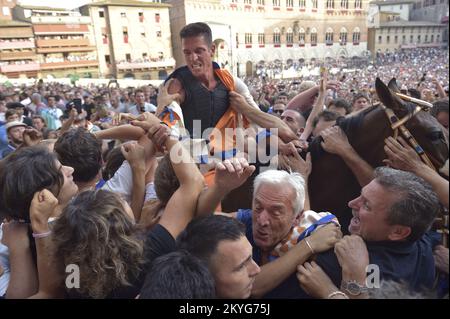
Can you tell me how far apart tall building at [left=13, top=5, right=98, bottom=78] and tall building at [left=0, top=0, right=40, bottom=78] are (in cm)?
81

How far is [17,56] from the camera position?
41625 mm

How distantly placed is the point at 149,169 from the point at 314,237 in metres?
1.57

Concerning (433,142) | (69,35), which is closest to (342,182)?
(433,142)

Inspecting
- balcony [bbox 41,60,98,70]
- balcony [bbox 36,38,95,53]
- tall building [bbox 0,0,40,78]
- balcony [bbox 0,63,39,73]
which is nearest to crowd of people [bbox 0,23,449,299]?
balcony [bbox 0,63,39,73]

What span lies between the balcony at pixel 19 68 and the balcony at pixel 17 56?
1633 millimetres

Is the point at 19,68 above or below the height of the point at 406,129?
above

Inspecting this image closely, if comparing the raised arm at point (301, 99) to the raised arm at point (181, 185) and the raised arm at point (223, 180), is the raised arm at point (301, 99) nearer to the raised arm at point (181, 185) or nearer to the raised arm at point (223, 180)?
the raised arm at point (181, 185)

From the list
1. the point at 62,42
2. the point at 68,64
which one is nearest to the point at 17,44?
the point at 62,42

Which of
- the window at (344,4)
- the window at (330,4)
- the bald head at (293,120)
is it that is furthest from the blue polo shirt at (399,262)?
the window at (344,4)

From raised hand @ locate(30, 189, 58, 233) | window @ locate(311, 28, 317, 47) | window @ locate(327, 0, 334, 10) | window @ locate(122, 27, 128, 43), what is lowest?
raised hand @ locate(30, 189, 58, 233)

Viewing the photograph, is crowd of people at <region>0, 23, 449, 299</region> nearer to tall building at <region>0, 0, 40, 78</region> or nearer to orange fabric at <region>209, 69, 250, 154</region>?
orange fabric at <region>209, 69, 250, 154</region>

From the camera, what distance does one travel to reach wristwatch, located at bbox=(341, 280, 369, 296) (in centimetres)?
152

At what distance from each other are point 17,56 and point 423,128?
4958 cm

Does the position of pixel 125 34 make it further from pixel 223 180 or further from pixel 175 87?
pixel 223 180
